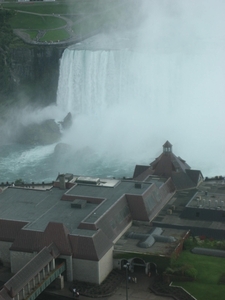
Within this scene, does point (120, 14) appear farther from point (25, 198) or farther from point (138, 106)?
point (25, 198)

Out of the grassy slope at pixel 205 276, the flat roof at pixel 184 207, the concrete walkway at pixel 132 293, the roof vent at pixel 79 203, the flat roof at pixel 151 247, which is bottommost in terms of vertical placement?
the concrete walkway at pixel 132 293

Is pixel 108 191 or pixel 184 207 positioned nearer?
pixel 184 207

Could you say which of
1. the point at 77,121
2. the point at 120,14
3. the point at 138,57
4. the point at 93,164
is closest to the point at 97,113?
the point at 77,121

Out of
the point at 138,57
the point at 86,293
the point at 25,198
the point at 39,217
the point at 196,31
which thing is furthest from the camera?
the point at 196,31

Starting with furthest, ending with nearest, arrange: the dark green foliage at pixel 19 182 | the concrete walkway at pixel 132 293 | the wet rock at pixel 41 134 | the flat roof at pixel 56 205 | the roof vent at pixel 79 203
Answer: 1. the wet rock at pixel 41 134
2. the dark green foliage at pixel 19 182
3. the roof vent at pixel 79 203
4. the flat roof at pixel 56 205
5. the concrete walkway at pixel 132 293

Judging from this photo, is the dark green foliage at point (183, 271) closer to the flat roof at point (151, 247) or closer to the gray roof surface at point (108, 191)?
the flat roof at point (151, 247)

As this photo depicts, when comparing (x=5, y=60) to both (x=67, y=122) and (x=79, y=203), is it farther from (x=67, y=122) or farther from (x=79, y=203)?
(x=79, y=203)

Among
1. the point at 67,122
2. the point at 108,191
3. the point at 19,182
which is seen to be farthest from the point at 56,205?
the point at 67,122

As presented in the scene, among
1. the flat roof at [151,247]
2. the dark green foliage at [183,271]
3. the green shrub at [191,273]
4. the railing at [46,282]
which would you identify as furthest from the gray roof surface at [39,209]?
the green shrub at [191,273]
